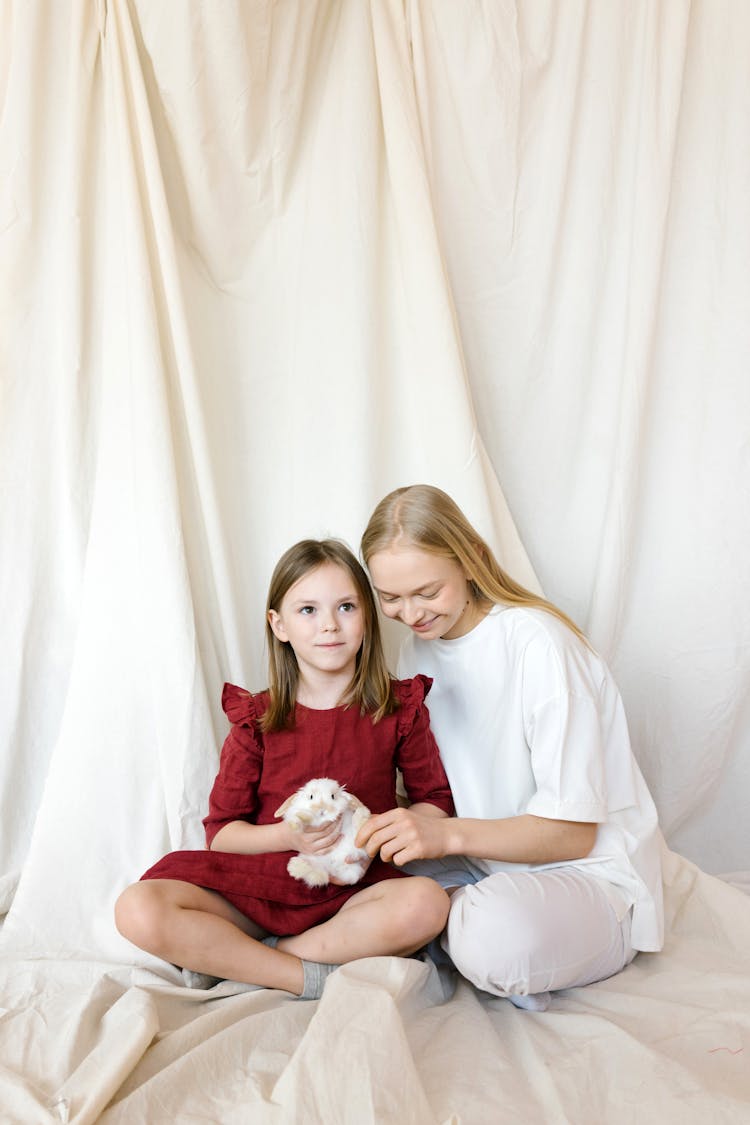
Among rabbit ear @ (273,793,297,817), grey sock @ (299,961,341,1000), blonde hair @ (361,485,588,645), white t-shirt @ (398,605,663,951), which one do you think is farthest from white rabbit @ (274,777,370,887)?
blonde hair @ (361,485,588,645)

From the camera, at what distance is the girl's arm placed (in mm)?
1310

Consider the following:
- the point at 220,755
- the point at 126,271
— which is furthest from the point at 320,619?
the point at 126,271

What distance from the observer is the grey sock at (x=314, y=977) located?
1322 mm

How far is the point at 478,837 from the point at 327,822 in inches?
8.3

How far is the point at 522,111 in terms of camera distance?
1763mm

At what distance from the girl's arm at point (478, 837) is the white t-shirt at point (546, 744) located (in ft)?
0.09

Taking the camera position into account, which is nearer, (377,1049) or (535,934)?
(377,1049)

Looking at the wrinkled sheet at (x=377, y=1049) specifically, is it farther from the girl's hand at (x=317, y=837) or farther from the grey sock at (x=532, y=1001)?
the girl's hand at (x=317, y=837)

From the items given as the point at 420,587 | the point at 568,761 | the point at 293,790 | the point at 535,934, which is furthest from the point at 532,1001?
the point at 420,587

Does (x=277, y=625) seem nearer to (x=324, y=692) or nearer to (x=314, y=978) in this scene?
(x=324, y=692)

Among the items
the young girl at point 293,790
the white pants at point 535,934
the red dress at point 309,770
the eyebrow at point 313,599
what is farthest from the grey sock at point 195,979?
the eyebrow at point 313,599

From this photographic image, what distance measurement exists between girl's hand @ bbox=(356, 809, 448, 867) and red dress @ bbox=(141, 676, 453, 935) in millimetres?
154

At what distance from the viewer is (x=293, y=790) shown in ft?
4.83

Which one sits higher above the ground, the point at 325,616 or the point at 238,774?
the point at 325,616
